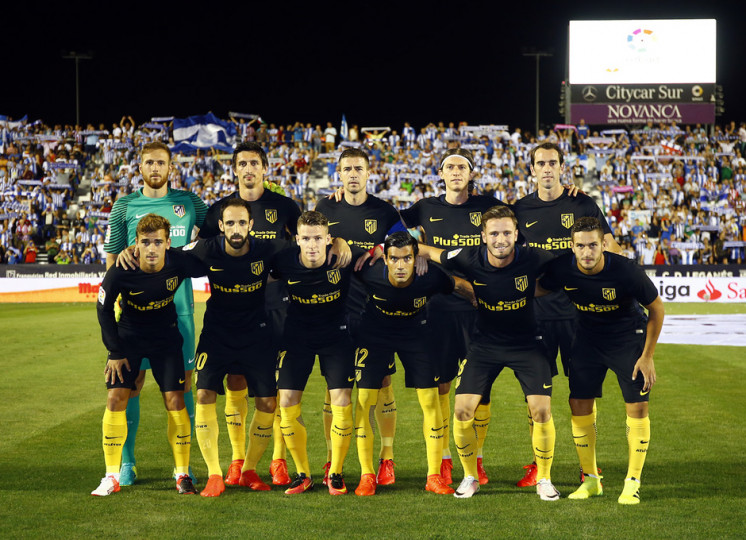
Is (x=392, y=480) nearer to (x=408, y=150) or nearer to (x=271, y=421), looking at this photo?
(x=271, y=421)

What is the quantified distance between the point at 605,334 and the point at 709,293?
67.4 feet

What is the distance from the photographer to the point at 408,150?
114ft

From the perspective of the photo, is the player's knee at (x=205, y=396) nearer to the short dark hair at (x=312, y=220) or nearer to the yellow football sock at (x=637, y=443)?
the short dark hair at (x=312, y=220)

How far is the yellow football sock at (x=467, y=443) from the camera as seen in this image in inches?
263

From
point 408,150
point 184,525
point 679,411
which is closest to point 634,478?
point 184,525

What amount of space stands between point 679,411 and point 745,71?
45853 millimetres

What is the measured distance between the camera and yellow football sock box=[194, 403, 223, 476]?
22.2ft

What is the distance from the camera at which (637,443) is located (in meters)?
6.57

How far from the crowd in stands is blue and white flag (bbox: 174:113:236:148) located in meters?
0.61

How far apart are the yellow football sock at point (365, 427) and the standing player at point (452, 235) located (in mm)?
735

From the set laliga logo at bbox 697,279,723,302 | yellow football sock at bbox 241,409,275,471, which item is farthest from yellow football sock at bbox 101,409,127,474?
laliga logo at bbox 697,279,723,302

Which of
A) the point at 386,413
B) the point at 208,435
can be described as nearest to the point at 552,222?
the point at 386,413

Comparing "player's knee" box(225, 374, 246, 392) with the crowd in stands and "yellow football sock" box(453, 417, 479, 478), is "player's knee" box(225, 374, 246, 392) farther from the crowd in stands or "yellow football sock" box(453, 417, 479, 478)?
Result: the crowd in stands

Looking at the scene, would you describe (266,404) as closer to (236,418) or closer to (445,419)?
(236,418)
